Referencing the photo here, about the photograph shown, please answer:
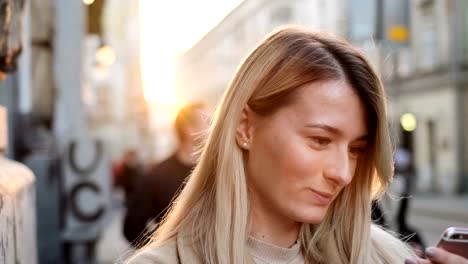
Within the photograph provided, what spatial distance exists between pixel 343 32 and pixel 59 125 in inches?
1217

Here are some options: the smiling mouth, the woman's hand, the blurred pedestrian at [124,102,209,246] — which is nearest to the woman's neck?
the smiling mouth

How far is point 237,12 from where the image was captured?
6706cm

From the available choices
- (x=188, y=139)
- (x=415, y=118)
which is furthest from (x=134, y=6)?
(x=188, y=139)

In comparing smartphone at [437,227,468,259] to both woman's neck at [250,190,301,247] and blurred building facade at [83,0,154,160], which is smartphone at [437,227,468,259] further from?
blurred building facade at [83,0,154,160]

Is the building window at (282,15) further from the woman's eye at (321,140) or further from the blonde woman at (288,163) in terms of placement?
the woman's eye at (321,140)

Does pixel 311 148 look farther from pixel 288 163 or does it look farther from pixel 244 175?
pixel 244 175

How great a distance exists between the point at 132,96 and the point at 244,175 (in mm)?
61545

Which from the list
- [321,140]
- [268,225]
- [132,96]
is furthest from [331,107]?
[132,96]

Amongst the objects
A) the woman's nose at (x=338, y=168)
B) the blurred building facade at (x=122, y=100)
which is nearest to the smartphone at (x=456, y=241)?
the woman's nose at (x=338, y=168)

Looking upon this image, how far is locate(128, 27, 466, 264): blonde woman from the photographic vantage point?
1.93 meters

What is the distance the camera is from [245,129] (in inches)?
81.1

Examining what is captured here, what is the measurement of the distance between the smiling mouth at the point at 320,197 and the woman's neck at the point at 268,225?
0.12 meters

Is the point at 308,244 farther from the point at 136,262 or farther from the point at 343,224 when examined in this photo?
the point at 136,262

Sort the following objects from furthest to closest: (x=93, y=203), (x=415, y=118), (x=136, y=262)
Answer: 1. (x=415, y=118)
2. (x=93, y=203)
3. (x=136, y=262)
